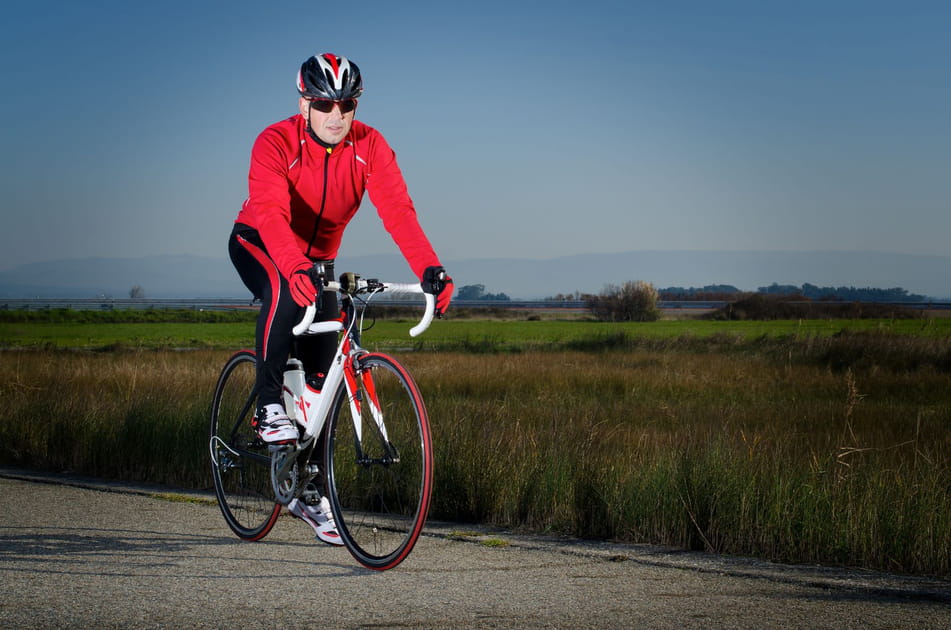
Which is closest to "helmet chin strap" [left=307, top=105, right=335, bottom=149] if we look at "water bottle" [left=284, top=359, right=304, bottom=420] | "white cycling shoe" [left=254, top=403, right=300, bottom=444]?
"water bottle" [left=284, top=359, right=304, bottom=420]

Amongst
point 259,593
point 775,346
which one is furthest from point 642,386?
point 259,593

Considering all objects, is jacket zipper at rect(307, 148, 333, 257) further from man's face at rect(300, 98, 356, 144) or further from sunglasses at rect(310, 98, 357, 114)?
sunglasses at rect(310, 98, 357, 114)

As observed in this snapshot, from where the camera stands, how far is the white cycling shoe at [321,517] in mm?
6055

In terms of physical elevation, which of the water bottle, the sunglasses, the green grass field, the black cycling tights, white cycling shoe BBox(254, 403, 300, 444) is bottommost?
the green grass field

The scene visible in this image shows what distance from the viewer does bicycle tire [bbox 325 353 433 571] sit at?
5.20 metres

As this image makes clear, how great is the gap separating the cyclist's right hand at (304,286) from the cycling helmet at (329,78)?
978 millimetres

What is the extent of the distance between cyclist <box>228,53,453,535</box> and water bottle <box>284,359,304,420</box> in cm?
7

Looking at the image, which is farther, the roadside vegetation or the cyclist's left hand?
the roadside vegetation

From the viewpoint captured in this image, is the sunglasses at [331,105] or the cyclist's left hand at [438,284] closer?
the cyclist's left hand at [438,284]

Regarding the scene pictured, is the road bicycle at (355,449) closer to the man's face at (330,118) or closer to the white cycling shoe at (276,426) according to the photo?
the white cycling shoe at (276,426)

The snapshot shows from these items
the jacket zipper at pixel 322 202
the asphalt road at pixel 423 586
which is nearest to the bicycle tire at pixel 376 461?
the asphalt road at pixel 423 586

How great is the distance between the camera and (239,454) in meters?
6.83

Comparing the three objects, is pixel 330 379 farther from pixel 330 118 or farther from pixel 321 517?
pixel 330 118

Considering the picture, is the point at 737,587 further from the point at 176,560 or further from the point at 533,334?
the point at 533,334
